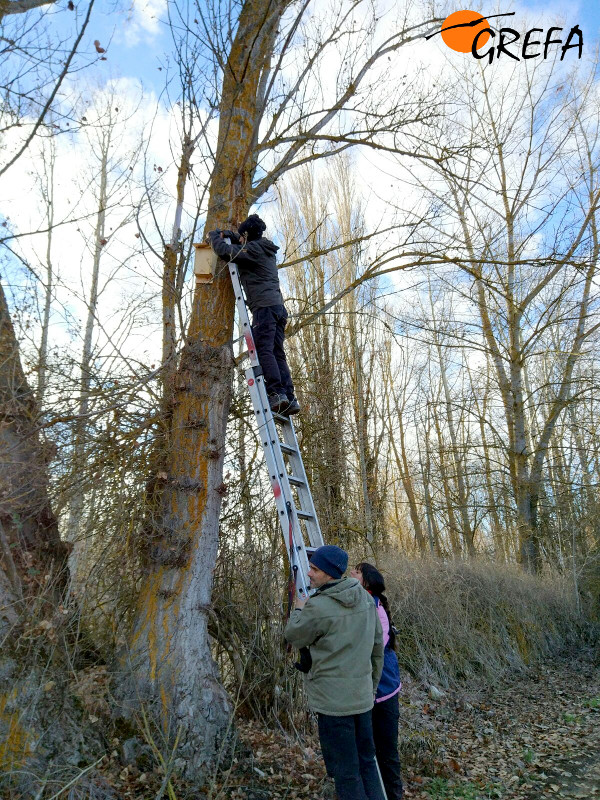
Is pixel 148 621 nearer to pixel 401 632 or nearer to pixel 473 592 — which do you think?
pixel 401 632

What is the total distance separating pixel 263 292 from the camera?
5.12 m

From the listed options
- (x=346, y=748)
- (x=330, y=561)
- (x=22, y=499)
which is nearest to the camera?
(x=346, y=748)

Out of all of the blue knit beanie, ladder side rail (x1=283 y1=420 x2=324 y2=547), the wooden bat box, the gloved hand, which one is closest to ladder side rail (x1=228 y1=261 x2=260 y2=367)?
the wooden bat box

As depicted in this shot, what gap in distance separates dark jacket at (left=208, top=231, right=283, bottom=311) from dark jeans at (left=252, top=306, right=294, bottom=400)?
0.08 meters

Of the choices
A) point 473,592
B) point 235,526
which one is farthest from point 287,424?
point 473,592

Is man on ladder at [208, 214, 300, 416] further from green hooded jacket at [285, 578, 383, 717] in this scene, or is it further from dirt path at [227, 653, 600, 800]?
dirt path at [227, 653, 600, 800]

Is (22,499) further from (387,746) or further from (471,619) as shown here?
(471,619)

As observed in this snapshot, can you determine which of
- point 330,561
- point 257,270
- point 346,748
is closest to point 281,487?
point 330,561

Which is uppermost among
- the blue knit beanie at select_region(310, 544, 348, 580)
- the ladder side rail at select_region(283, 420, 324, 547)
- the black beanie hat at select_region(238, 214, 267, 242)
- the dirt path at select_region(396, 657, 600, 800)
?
the black beanie hat at select_region(238, 214, 267, 242)

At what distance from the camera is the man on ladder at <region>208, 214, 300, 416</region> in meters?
4.94

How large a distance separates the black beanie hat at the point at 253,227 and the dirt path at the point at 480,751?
3982mm

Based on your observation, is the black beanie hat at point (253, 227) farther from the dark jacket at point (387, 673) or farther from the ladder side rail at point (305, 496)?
the dark jacket at point (387, 673)

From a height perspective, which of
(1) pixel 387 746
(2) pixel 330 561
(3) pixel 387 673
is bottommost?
(1) pixel 387 746

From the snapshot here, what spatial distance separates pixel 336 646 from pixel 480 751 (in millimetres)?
3658
